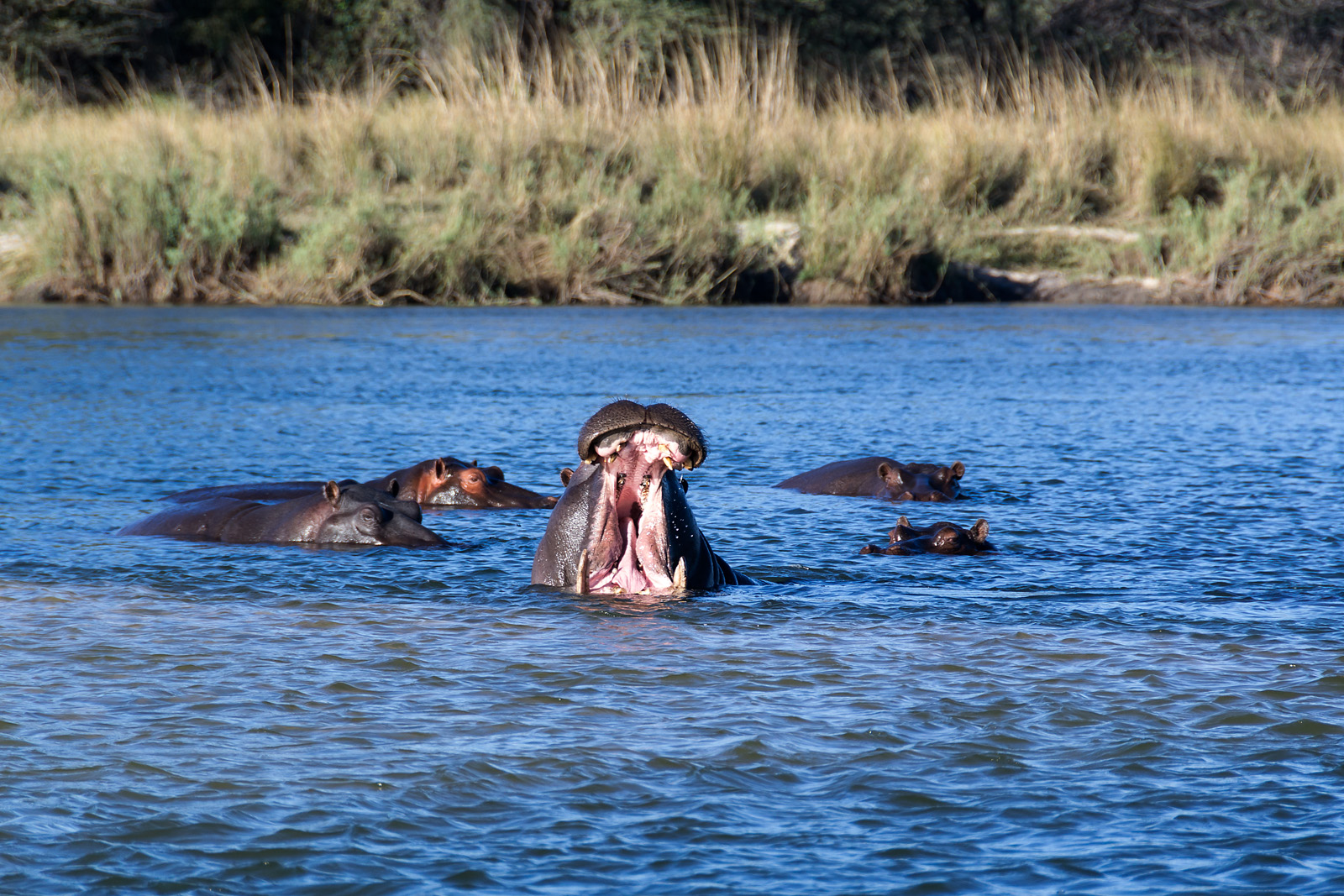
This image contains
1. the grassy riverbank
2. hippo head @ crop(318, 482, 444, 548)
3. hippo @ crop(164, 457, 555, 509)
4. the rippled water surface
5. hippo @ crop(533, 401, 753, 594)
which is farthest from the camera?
the grassy riverbank

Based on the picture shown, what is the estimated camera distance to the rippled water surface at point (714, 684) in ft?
8.55

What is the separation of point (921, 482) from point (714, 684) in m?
3.09

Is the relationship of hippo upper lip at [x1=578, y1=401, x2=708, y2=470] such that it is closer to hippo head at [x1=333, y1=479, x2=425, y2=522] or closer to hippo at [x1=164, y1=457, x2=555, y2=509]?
hippo head at [x1=333, y1=479, x2=425, y2=522]

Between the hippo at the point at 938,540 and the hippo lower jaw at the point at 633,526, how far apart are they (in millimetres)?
1080

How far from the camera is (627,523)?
4500mm

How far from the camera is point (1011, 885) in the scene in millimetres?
2467

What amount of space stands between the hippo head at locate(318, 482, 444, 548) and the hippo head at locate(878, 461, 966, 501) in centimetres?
193

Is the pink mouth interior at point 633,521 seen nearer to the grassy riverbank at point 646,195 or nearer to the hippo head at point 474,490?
the hippo head at point 474,490

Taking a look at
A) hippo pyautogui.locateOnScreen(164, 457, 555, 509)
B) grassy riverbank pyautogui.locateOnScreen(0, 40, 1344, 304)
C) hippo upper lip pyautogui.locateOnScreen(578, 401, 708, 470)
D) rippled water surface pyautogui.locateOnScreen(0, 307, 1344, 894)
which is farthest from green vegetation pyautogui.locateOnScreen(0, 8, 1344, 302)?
hippo upper lip pyautogui.locateOnScreen(578, 401, 708, 470)

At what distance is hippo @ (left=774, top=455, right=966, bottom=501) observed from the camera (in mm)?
6531

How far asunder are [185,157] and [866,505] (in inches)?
483

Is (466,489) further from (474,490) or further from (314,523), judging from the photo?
(314,523)

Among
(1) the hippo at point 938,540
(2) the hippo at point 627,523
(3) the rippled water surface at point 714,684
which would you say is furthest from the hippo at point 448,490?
(2) the hippo at point 627,523

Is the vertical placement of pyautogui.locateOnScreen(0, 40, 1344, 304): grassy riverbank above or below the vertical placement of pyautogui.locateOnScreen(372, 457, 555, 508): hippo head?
above
